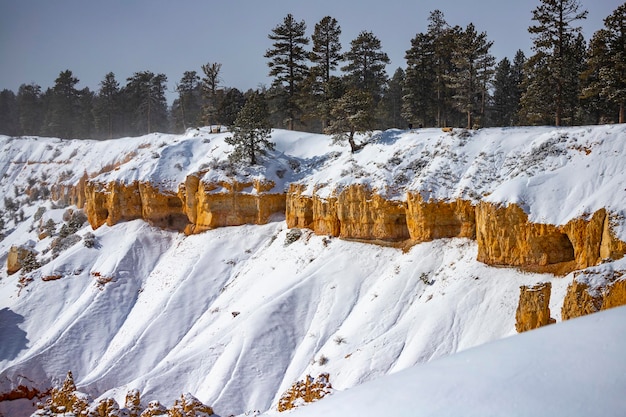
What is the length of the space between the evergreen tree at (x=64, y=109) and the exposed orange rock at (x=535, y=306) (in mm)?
76537

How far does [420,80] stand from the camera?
132 feet

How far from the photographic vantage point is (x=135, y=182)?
3800cm

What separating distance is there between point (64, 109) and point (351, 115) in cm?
6106

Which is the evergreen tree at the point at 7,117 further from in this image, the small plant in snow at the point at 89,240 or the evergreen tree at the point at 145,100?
the small plant in snow at the point at 89,240

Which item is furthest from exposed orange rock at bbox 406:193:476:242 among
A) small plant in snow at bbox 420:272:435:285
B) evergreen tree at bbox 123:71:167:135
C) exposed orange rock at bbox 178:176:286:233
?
evergreen tree at bbox 123:71:167:135

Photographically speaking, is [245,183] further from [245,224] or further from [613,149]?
[613,149]

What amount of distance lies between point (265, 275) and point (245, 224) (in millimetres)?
6260

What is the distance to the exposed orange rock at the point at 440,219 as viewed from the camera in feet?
82.1

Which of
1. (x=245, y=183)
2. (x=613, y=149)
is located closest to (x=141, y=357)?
(x=245, y=183)

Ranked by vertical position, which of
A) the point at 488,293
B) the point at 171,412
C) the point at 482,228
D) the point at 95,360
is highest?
the point at 482,228

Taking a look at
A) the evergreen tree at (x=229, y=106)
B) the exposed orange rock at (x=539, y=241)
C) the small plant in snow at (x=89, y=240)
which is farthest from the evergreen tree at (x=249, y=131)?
the exposed orange rock at (x=539, y=241)

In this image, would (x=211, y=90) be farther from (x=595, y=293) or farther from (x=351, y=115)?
(x=595, y=293)

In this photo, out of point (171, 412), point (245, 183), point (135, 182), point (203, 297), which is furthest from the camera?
point (135, 182)

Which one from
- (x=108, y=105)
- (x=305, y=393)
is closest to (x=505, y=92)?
(x=305, y=393)
